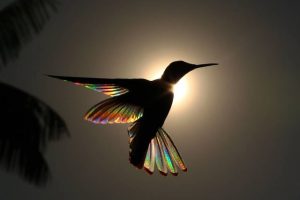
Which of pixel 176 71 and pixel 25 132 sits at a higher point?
pixel 176 71

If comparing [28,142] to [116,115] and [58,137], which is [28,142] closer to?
[58,137]

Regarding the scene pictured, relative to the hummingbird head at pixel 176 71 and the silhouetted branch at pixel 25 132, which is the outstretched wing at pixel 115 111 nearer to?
the hummingbird head at pixel 176 71

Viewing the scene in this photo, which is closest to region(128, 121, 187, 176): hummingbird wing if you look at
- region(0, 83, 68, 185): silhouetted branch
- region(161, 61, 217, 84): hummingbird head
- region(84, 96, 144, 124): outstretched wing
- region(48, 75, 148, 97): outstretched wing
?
region(84, 96, 144, 124): outstretched wing

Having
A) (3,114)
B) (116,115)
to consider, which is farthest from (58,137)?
(116,115)

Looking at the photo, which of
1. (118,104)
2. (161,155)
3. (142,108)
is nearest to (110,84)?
(118,104)

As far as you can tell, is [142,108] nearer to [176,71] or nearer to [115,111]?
[115,111]

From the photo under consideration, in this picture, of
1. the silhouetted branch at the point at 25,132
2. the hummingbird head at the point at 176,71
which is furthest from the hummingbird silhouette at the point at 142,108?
the silhouetted branch at the point at 25,132

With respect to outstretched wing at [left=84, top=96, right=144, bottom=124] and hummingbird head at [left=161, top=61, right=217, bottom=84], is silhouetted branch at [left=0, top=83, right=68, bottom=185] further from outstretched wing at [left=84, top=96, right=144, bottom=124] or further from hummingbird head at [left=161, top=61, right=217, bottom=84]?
hummingbird head at [left=161, top=61, right=217, bottom=84]
